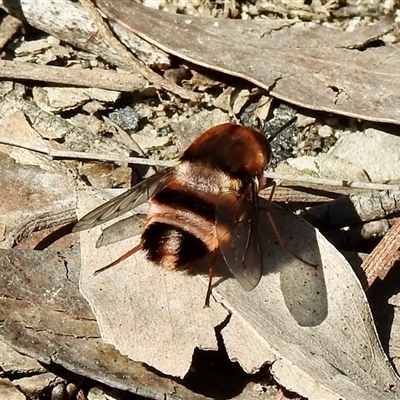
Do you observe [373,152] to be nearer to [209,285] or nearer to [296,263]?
[296,263]

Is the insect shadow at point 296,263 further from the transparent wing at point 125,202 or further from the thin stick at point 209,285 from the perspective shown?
the transparent wing at point 125,202

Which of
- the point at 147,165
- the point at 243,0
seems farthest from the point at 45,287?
the point at 243,0

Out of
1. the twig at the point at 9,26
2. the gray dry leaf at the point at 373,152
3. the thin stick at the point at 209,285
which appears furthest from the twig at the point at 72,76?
the thin stick at the point at 209,285

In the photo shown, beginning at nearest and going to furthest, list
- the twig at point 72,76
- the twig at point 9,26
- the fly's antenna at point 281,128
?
the fly's antenna at point 281,128
the twig at point 72,76
the twig at point 9,26

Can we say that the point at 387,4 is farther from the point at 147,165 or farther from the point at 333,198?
the point at 147,165

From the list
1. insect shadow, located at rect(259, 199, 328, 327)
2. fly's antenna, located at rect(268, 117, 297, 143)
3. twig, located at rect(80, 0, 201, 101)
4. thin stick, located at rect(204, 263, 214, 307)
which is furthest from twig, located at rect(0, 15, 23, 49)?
thin stick, located at rect(204, 263, 214, 307)

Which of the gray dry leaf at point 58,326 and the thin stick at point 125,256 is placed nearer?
the gray dry leaf at point 58,326

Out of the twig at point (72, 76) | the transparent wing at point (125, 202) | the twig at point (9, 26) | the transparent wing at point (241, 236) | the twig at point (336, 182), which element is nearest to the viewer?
the transparent wing at point (241, 236)
